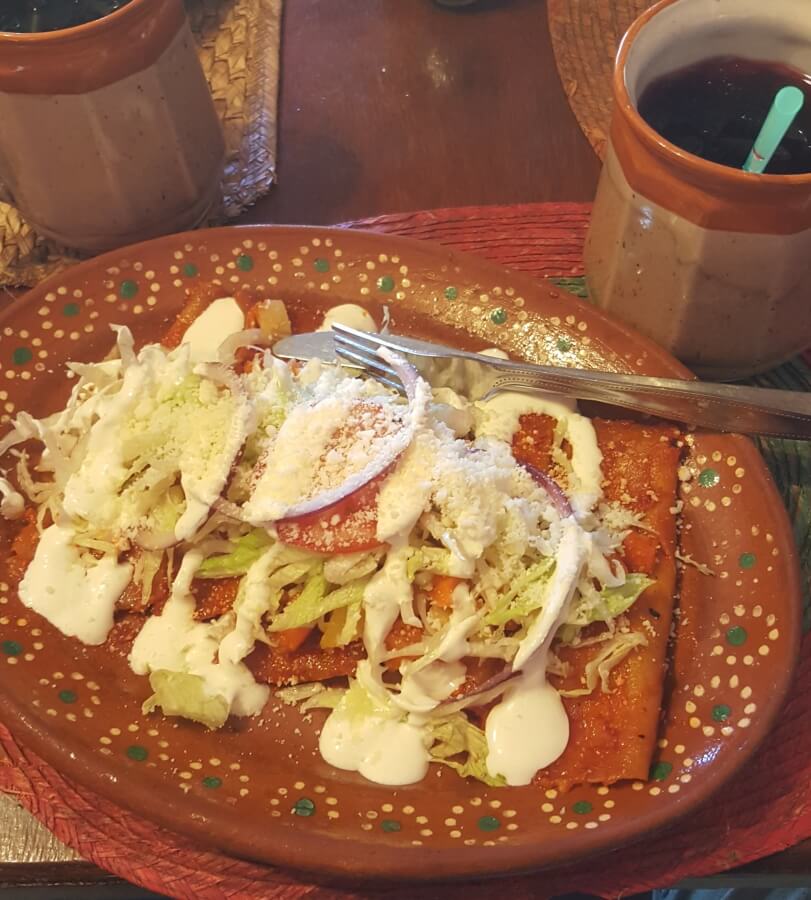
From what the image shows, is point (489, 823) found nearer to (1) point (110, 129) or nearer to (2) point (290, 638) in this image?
(2) point (290, 638)

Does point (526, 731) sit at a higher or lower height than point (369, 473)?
lower

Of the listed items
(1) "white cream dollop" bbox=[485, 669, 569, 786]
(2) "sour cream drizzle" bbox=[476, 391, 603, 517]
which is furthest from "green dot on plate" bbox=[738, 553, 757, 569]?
(1) "white cream dollop" bbox=[485, 669, 569, 786]

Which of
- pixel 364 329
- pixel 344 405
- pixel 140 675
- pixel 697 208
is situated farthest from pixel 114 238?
pixel 697 208

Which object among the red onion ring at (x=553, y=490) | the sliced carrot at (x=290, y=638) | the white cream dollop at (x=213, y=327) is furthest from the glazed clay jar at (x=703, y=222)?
the sliced carrot at (x=290, y=638)

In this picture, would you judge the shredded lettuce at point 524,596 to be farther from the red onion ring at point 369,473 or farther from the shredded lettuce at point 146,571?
the shredded lettuce at point 146,571

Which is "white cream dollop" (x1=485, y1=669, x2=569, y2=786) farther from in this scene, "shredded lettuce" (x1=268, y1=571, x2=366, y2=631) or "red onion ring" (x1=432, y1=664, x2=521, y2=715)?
"shredded lettuce" (x1=268, y1=571, x2=366, y2=631)

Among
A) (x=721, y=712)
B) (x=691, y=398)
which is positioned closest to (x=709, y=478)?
(x=691, y=398)

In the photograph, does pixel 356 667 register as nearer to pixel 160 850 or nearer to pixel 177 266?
pixel 160 850
